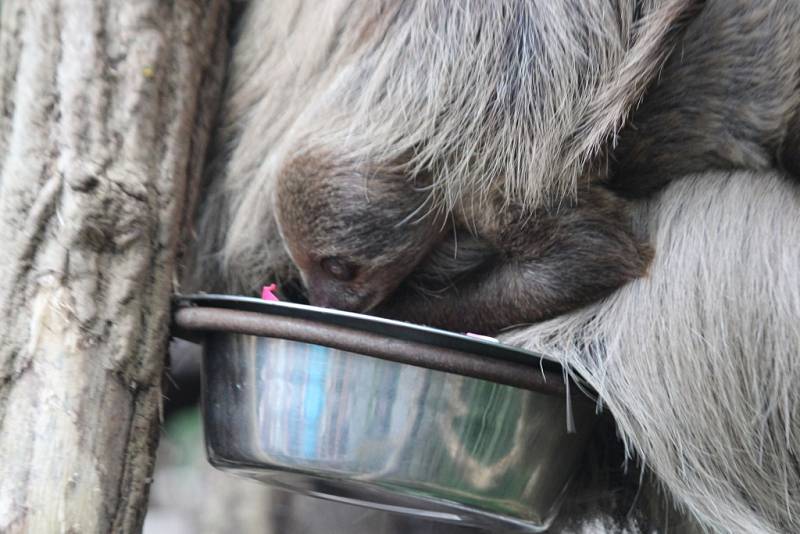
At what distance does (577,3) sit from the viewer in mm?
1090

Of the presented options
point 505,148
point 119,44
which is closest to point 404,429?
point 505,148

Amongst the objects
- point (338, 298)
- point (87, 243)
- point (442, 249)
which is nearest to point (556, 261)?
point (442, 249)

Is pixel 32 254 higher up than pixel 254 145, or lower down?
lower down

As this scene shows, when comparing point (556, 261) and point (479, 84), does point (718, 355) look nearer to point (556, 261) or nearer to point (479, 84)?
point (556, 261)

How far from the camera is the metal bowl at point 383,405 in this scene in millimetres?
993

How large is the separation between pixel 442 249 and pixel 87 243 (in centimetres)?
43

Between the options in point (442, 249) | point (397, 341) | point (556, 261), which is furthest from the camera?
point (442, 249)

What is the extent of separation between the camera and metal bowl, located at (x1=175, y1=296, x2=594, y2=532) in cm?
99

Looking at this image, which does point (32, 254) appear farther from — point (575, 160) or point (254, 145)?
point (575, 160)

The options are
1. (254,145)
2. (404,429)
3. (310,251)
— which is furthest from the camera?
(254,145)

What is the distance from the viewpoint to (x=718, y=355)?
107cm

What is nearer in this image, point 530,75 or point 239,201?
point 530,75

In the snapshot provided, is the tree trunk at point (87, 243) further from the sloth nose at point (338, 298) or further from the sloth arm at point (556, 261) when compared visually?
the sloth arm at point (556, 261)

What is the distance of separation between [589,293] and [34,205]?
0.65 m
